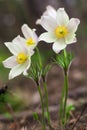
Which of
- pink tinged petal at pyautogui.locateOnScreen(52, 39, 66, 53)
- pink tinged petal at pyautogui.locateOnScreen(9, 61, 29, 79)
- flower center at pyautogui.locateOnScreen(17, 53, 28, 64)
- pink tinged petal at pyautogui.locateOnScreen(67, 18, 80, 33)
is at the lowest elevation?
pink tinged petal at pyautogui.locateOnScreen(9, 61, 29, 79)

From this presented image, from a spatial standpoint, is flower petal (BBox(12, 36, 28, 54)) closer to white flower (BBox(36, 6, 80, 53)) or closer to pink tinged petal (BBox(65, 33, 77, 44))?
white flower (BBox(36, 6, 80, 53))

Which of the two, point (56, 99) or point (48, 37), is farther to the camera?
point (56, 99)

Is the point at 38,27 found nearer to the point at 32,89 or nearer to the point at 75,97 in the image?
the point at 32,89

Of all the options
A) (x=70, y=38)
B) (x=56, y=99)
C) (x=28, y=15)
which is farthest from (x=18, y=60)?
(x=28, y=15)

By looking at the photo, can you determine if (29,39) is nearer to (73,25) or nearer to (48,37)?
(48,37)

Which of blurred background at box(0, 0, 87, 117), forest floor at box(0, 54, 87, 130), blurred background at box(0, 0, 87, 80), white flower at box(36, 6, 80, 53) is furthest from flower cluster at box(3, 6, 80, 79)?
blurred background at box(0, 0, 87, 80)

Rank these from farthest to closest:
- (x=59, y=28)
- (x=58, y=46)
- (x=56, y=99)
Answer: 1. (x=56, y=99)
2. (x=59, y=28)
3. (x=58, y=46)
